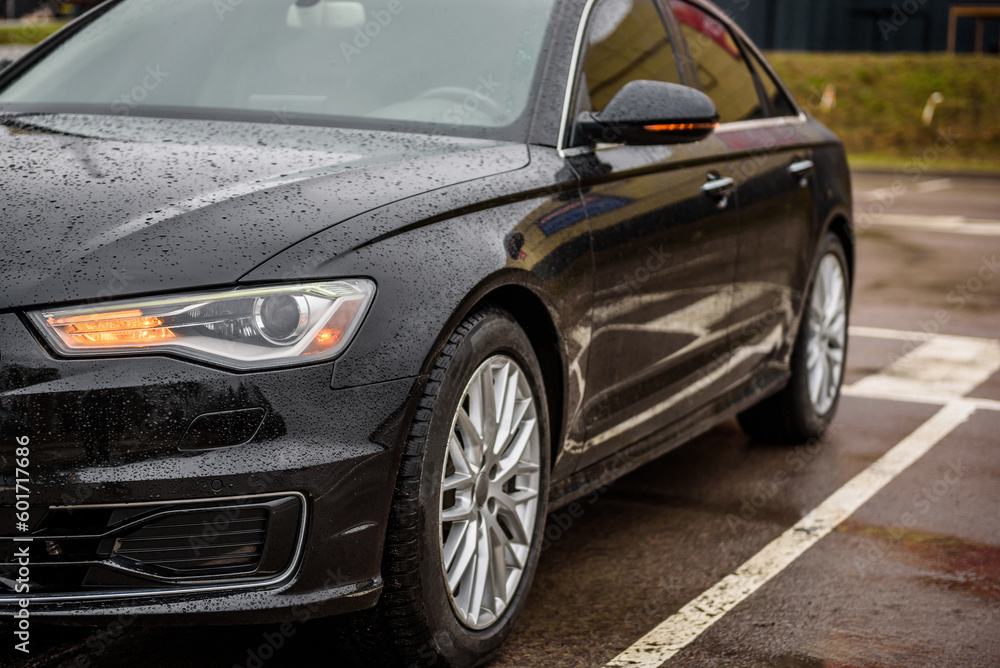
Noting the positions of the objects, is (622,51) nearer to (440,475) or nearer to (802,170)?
(802,170)

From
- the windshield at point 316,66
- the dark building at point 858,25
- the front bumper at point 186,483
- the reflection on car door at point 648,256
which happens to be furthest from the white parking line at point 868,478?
the dark building at point 858,25

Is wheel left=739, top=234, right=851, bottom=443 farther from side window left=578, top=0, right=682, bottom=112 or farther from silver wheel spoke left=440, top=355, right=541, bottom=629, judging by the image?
silver wheel spoke left=440, top=355, right=541, bottom=629

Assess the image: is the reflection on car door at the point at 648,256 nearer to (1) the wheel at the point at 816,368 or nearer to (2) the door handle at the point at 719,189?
(2) the door handle at the point at 719,189

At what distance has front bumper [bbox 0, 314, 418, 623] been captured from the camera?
2.29 m

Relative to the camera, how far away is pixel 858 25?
33.7 meters

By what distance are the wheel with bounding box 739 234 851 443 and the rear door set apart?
23 centimetres

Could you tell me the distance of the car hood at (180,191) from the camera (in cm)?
238

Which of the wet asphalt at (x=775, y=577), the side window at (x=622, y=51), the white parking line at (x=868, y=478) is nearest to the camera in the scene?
the wet asphalt at (x=775, y=577)

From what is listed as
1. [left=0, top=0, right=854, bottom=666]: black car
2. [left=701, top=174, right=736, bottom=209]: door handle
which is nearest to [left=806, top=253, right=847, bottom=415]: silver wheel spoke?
[left=0, top=0, right=854, bottom=666]: black car

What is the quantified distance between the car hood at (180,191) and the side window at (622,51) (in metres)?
0.55

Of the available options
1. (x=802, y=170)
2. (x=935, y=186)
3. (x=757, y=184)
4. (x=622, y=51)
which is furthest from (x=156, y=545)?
(x=935, y=186)

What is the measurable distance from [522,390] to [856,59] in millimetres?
26962

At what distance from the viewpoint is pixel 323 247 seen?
8.16 ft

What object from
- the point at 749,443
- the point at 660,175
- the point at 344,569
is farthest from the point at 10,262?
the point at 749,443
